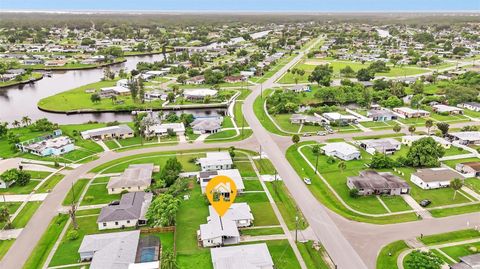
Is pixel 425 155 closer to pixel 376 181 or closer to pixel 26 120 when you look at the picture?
pixel 376 181

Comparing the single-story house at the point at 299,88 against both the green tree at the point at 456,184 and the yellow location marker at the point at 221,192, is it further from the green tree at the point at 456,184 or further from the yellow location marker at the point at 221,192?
the green tree at the point at 456,184

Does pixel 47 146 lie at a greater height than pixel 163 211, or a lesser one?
greater

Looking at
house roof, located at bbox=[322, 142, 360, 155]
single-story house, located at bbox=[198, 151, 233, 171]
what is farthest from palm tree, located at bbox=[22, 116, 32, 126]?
house roof, located at bbox=[322, 142, 360, 155]

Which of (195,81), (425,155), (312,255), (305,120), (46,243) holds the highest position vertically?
(195,81)

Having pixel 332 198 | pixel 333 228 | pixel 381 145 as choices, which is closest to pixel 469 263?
pixel 333 228

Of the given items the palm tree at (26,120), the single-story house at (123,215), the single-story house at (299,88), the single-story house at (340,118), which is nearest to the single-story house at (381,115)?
the single-story house at (340,118)

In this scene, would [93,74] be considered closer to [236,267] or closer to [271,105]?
[271,105]

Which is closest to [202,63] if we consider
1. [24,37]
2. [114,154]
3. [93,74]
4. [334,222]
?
[93,74]

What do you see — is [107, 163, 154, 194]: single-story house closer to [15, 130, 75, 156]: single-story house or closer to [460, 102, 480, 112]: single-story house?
[15, 130, 75, 156]: single-story house
